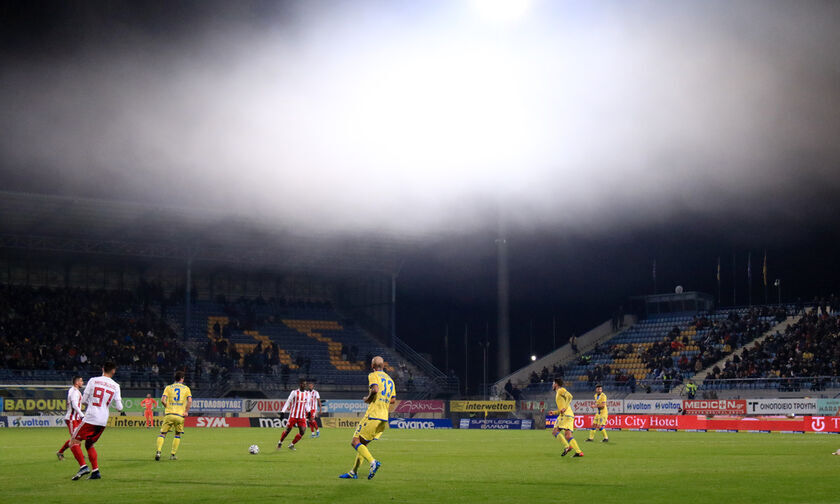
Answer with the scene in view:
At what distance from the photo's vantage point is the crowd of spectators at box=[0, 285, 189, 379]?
55.6 metres

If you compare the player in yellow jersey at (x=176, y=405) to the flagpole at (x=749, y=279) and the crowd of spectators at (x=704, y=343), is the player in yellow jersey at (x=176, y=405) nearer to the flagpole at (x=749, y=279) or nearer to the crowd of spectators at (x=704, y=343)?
the crowd of spectators at (x=704, y=343)

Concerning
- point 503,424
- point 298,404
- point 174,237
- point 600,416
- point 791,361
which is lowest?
A: point 503,424

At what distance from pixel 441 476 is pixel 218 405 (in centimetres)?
3847

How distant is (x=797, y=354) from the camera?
53000 millimetres

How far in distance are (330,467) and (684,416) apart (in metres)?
31.0

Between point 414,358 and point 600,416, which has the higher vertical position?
point 414,358

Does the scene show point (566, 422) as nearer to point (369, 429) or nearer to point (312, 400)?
point (312, 400)

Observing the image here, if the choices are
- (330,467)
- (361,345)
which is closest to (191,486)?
(330,467)

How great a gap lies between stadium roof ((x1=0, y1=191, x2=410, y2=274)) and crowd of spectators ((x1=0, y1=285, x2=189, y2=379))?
3742mm

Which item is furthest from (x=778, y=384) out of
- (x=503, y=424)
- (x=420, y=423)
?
(x=420, y=423)

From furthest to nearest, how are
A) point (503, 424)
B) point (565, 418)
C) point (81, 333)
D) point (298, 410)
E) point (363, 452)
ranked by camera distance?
point (81, 333) < point (503, 424) < point (298, 410) < point (565, 418) < point (363, 452)

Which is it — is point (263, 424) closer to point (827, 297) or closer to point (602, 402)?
point (602, 402)

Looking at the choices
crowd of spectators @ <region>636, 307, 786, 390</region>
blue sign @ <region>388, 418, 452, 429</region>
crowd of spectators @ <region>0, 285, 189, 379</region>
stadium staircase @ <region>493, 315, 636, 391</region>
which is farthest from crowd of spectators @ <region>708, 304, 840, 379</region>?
crowd of spectators @ <region>0, 285, 189, 379</region>

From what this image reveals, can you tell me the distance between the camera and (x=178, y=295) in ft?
233
